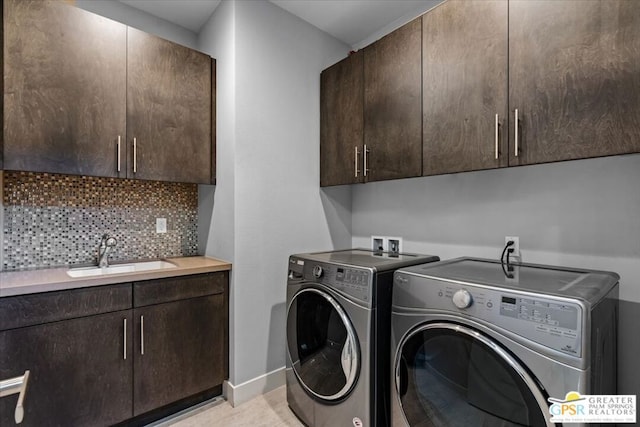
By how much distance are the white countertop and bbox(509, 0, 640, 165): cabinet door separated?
182 cm

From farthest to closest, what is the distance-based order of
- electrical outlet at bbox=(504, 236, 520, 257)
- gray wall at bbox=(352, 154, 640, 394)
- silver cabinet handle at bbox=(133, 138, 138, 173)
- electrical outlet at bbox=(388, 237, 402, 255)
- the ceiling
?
electrical outlet at bbox=(388, 237, 402, 255), the ceiling, silver cabinet handle at bbox=(133, 138, 138, 173), electrical outlet at bbox=(504, 236, 520, 257), gray wall at bbox=(352, 154, 640, 394)

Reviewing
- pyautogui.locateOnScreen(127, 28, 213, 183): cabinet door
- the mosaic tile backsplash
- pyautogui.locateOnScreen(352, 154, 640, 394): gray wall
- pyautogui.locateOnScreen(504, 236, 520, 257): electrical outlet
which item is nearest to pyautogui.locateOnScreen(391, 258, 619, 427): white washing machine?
pyautogui.locateOnScreen(352, 154, 640, 394): gray wall

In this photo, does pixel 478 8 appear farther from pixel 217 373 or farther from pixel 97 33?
pixel 217 373

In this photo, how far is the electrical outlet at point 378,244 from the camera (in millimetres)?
2400

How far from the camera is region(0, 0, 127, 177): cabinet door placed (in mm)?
1567

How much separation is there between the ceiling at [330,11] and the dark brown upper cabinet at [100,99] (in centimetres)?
36

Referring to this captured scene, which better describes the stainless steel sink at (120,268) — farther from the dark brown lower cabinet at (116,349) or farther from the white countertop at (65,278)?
the dark brown lower cabinet at (116,349)

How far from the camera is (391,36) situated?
6.21 ft

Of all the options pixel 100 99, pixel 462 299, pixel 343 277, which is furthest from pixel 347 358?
pixel 100 99

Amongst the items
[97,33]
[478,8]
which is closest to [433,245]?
[478,8]

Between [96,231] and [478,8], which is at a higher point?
[478,8]

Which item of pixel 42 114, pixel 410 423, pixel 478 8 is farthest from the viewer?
pixel 42 114

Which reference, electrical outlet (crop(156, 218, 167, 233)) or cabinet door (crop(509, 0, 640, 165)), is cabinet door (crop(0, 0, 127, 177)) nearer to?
electrical outlet (crop(156, 218, 167, 233))

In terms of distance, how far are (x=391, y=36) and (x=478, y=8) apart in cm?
52
